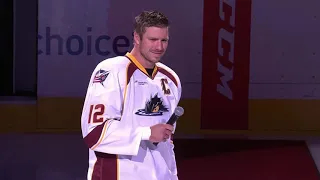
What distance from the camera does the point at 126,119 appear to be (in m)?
2.18

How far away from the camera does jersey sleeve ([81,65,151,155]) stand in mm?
2119

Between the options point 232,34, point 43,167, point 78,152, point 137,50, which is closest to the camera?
point 137,50

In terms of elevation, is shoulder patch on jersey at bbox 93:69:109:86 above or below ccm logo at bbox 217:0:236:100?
below

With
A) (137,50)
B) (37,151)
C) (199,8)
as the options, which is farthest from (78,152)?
(137,50)

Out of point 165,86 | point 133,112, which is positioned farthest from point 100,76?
point 165,86

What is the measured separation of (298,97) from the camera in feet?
23.2

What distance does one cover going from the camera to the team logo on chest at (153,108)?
7.31 ft

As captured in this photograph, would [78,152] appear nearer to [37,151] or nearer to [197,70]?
[37,151]

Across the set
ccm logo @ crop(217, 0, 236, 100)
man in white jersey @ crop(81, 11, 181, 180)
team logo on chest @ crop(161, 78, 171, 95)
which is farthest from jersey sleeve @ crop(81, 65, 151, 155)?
ccm logo @ crop(217, 0, 236, 100)

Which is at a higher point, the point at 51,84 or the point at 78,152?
the point at 51,84

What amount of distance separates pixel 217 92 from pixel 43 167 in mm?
2624

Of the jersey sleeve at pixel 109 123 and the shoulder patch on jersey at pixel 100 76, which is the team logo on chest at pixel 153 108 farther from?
the shoulder patch on jersey at pixel 100 76

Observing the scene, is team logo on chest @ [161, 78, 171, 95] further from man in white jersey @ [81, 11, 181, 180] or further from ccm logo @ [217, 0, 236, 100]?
ccm logo @ [217, 0, 236, 100]

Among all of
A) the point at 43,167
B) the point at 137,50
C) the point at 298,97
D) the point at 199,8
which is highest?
the point at 199,8
